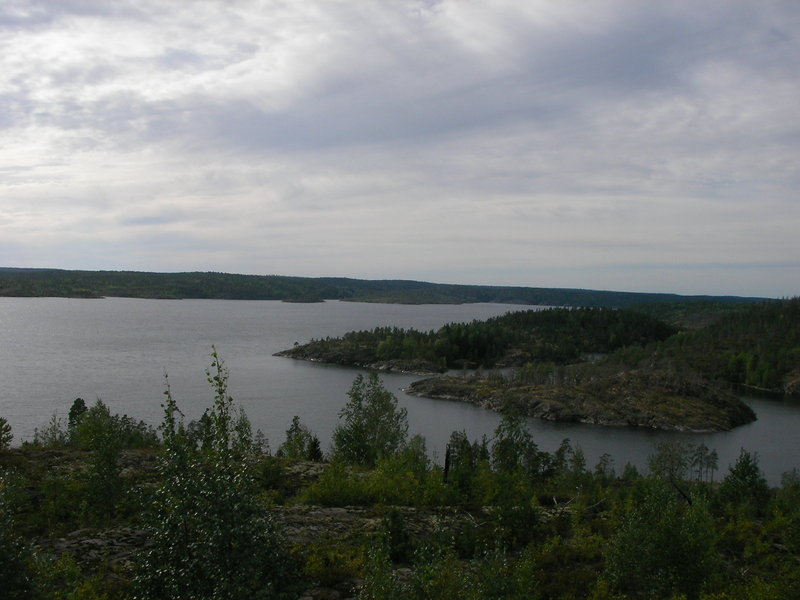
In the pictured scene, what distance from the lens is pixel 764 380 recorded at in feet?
292

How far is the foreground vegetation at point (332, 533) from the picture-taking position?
6430 millimetres

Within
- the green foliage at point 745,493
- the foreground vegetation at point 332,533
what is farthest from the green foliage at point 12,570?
the green foliage at point 745,493

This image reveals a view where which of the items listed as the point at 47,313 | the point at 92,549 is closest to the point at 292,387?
the point at 92,549

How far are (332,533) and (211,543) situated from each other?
22.2 feet

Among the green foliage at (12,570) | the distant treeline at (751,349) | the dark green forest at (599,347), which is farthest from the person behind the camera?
the dark green forest at (599,347)

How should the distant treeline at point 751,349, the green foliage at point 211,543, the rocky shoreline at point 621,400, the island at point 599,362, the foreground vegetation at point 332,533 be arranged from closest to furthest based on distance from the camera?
the green foliage at point 211,543, the foreground vegetation at point 332,533, the rocky shoreline at point 621,400, the island at point 599,362, the distant treeline at point 751,349

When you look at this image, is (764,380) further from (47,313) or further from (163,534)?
(47,313)

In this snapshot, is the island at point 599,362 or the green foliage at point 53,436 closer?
the green foliage at point 53,436

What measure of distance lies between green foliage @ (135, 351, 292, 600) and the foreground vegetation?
0.06 ft

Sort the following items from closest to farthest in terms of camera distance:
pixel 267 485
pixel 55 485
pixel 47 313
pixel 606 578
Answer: pixel 606 578
pixel 55 485
pixel 267 485
pixel 47 313

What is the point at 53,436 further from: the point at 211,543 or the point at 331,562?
the point at 211,543

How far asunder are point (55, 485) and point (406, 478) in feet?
28.2

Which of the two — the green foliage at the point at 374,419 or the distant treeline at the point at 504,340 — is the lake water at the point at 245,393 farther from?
the distant treeline at the point at 504,340

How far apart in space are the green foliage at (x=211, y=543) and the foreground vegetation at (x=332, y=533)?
18 millimetres
